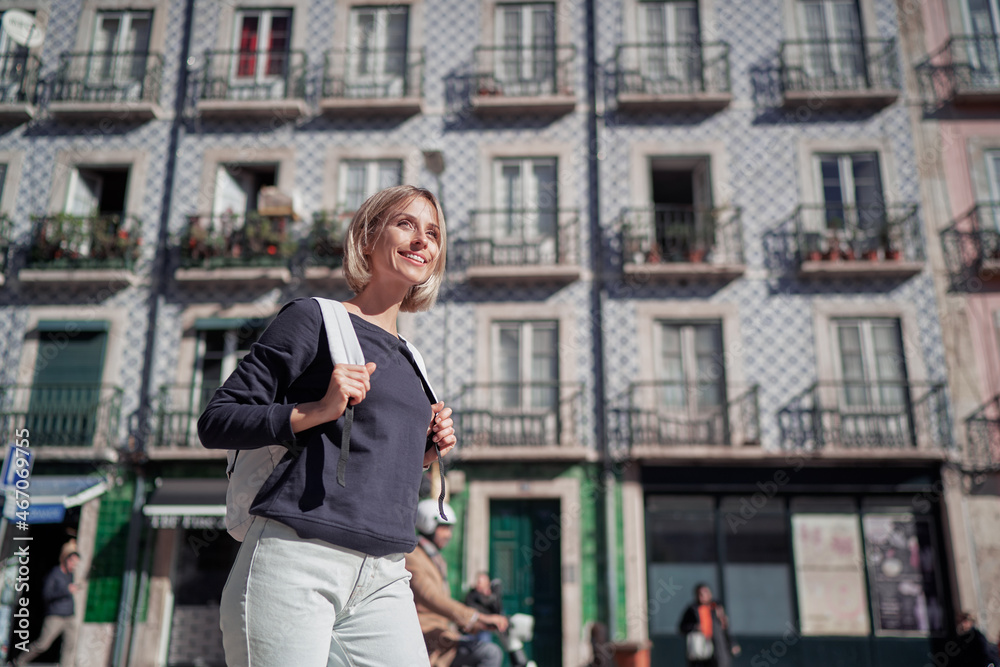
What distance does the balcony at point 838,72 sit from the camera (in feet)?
56.2

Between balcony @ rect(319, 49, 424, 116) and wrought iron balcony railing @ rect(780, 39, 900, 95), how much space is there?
26.2 ft

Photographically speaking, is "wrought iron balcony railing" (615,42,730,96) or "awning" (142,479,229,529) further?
"wrought iron balcony railing" (615,42,730,96)

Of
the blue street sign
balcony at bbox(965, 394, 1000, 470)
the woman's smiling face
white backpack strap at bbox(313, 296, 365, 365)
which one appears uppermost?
balcony at bbox(965, 394, 1000, 470)

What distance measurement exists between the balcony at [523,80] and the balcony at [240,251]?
5049 millimetres

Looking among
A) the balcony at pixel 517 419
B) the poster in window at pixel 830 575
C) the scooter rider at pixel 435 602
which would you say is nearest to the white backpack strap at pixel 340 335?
the scooter rider at pixel 435 602

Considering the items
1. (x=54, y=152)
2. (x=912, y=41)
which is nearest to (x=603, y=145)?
(x=912, y=41)

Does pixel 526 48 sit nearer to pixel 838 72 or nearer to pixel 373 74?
pixel 373 74

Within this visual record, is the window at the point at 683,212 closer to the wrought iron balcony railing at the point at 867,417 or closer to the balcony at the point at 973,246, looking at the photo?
the wrought iron balcony railing at the point at 867,417

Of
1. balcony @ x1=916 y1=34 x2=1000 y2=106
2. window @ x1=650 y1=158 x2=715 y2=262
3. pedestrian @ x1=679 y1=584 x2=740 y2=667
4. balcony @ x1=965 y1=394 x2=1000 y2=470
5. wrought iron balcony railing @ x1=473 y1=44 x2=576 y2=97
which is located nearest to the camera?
pedestrian @ x1=679 y1=584 x2=740 y2=667

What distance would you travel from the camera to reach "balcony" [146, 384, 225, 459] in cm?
1600

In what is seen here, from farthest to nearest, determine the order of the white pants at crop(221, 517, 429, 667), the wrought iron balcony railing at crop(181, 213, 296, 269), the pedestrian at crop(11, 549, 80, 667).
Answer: the wrought iron balcony railing at crop(181, 213, 296, 269)
the pedestrian at crop(11, 549, 80, 667)
the white pants at crop(221, 517, 429, 667)

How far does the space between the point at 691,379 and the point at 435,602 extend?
1227 centimetres

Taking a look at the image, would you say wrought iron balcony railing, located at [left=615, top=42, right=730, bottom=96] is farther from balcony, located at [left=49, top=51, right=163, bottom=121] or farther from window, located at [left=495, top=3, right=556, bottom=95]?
balcony, located at [left=49, top=51, right=163, bottom=121]

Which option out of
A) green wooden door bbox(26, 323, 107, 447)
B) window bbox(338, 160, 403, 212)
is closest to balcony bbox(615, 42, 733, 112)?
window bbox(338, 160, 403, 212)
